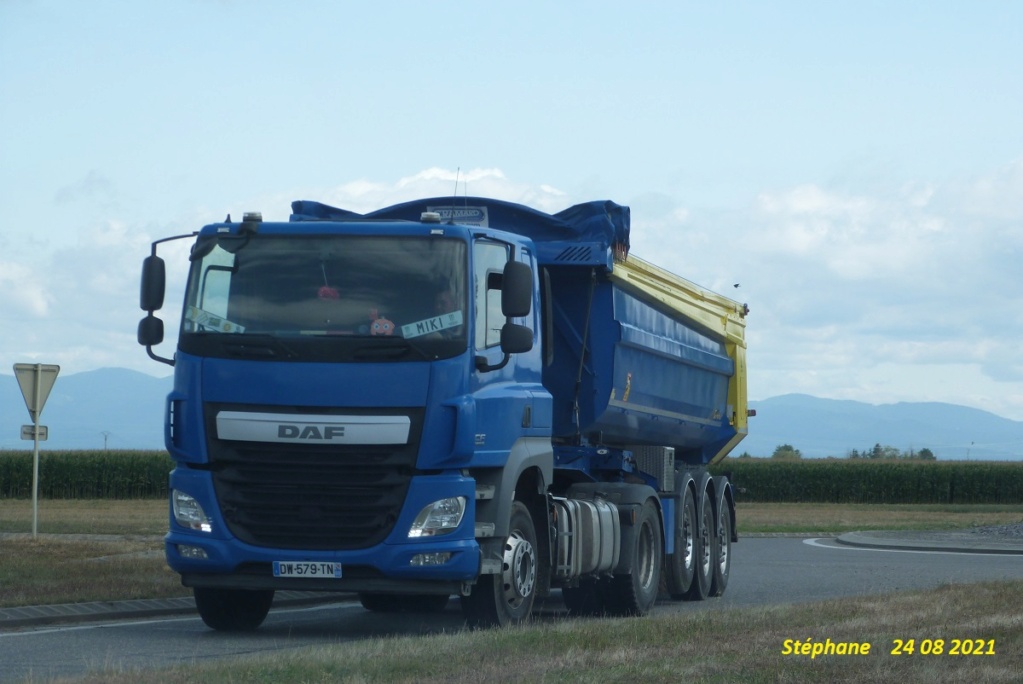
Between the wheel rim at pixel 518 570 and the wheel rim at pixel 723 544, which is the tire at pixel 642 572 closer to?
the wheel rim at pixel 518 570

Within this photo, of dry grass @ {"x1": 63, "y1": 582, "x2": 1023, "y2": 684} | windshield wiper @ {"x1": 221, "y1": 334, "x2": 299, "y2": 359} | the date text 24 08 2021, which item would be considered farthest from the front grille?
the date text 24 08 2021

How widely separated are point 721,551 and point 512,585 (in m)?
7.03

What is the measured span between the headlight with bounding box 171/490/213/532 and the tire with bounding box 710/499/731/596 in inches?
327

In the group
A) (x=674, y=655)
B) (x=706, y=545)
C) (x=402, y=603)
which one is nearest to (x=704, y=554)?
(x=706, y=545)

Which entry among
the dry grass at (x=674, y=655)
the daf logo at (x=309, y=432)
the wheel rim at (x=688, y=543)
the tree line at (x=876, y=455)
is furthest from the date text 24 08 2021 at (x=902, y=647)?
the tree line at (x=876, y=455)

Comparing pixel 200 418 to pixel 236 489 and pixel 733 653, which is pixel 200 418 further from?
pixel 733 653

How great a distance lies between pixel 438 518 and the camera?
12.0m

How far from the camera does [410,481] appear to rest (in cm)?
1195

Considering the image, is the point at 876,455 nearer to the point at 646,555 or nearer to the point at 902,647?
the point at 646,555

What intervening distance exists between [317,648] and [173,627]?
349cm

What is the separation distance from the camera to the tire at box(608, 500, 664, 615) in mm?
15547

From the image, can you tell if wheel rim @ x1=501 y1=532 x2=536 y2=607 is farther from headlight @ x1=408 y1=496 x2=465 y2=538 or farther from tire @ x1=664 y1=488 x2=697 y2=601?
tire @ x1=664 y1=488 x2=697 y2=601

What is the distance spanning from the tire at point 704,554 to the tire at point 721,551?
12 cm

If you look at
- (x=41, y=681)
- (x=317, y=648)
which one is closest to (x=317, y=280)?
(x=317, y=648)
